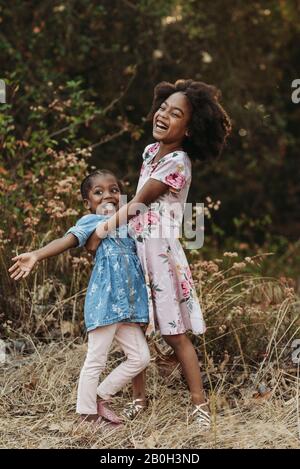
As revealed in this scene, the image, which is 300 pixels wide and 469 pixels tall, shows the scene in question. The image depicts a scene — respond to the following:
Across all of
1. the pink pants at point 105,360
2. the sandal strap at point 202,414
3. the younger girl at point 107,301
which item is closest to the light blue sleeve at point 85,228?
the younger girl at point 107,301

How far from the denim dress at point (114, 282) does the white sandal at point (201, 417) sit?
44cm

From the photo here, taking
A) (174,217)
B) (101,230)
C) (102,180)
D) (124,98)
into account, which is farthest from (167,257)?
(124,98)

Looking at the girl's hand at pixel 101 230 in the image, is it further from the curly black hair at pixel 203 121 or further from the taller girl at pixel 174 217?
the curly black hair at pixel 203 121

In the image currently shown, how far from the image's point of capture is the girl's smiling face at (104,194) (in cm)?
348

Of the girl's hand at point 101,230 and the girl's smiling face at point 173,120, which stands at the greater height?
the girl's smiling face at point 173,120

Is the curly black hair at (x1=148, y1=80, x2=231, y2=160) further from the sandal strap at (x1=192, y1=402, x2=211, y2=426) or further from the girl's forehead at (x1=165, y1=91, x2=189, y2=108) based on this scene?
the sandal strap at (x1=192, y1=402, x2=211, y2=426)

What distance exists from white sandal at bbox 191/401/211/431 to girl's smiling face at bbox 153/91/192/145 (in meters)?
1.17

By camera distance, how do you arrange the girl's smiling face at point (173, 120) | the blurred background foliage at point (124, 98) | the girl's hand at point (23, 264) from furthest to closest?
the blurred background foliage at point (124, 98)
the girl's smiling face at point (173, 120)
the girl's hand at point (23, 264)

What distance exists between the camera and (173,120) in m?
3.48

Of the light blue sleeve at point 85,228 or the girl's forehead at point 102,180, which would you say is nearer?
the light blue sleeve at point 85,228

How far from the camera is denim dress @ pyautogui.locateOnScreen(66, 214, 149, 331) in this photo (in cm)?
333

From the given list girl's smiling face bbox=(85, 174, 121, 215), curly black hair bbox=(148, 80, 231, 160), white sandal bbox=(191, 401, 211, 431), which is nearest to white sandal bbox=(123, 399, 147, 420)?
white sandal bbox=(191, 401, 211, 431)

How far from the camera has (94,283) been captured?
3395mm

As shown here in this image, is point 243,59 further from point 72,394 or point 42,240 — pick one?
point 72,394
